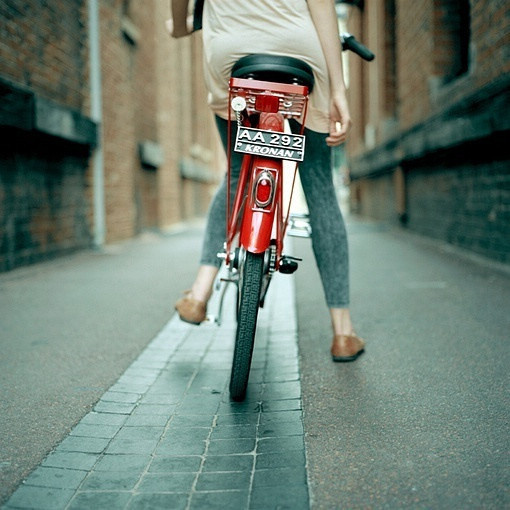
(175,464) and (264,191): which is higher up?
(264,191)

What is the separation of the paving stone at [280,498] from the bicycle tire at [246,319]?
667 millimetres

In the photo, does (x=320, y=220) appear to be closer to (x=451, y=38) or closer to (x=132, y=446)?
(x=132, y=446)

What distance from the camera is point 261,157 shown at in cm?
261

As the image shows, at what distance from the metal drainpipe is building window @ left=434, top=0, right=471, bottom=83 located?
4174mm

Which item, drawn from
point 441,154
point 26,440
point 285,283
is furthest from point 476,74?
point 26,440

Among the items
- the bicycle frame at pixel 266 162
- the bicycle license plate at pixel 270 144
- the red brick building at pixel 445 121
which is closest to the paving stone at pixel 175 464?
the bicycle frame at pixel 266 162

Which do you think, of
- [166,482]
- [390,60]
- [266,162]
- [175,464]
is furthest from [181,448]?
[390,60]

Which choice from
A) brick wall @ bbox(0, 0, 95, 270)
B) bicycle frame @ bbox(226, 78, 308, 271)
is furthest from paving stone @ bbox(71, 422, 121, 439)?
brick wall @ bbox(0, 0, 95, 270)

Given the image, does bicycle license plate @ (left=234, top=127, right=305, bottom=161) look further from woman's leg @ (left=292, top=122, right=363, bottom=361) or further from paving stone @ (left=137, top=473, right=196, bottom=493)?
paving stone @ (left=137, top=473, right=196, bottom=493)

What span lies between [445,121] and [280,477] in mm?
6365

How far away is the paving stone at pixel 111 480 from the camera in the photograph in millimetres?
1885

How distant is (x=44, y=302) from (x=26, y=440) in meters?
2.68

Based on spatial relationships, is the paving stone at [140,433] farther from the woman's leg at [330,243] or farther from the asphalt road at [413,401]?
the woman's leg at [330,243]

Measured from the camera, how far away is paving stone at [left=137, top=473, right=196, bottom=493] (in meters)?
1.87
